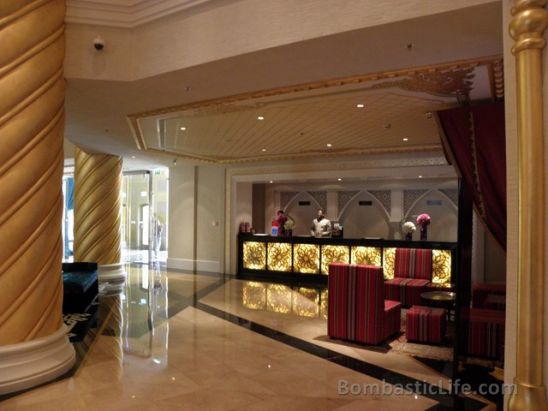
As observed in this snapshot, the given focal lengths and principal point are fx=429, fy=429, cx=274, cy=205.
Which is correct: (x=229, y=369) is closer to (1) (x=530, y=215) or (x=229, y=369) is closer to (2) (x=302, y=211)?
(1) (x=530, y=215)

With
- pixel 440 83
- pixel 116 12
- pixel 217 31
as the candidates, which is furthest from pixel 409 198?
pixel 116 12

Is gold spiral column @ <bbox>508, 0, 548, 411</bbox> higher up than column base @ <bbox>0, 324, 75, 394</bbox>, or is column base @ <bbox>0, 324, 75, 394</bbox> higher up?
gold spiral column @ <bbox>508, 0, 548, 411</bbox>

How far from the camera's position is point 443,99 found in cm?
534

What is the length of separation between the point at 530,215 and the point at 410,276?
6.51 meters

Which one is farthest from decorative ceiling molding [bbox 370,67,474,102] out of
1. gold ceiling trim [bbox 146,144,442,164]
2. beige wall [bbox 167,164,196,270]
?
beige wall [bbox 167,164,196,270]

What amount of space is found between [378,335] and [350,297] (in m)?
0.56

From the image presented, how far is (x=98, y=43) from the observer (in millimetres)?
4469

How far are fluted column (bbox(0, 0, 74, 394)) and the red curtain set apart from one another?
4.02m

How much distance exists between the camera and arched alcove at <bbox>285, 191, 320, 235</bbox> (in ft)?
39.8

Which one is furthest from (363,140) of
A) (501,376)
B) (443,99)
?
(501,376)

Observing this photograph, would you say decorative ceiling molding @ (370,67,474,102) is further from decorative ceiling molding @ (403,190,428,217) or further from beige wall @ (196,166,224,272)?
beige wall @ (196,166,224,272)

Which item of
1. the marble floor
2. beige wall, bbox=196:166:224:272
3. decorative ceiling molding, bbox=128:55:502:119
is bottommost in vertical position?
the marble floor

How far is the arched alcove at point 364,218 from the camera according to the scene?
1109 centimetres

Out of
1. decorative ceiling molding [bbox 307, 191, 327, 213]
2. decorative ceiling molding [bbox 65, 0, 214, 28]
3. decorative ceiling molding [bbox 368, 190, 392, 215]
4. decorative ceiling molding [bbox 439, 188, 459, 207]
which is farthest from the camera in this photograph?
decorative ceiling molding [bbox 307, 191, 327, 213]
